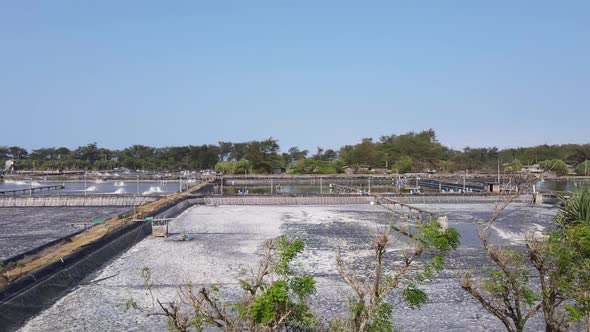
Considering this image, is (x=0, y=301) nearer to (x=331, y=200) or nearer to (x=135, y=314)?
(x=135, y=314)

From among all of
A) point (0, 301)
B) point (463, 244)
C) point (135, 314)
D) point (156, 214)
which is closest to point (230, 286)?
point (135, 314)

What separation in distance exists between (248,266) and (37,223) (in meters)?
14.7

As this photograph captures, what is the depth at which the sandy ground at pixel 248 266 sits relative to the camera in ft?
31.2

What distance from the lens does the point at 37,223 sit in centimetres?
2308

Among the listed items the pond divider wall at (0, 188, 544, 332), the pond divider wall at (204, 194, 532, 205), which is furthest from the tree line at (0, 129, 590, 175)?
the pond divider wall at (0, 188, 544, 332)

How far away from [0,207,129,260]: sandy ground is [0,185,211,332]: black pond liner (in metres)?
2.38

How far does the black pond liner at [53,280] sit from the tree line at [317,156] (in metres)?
54.8

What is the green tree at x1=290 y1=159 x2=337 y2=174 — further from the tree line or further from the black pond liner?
the black pond liner

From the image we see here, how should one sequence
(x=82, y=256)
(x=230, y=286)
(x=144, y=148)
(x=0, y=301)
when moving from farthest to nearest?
(x=144, y=148) → (x=82, y=256) → (x=230, y=286) → (x=0, y=301)

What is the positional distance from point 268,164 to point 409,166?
921 inches

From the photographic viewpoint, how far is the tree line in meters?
78.7

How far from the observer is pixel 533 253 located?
5.00 meters

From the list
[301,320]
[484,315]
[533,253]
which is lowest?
[484,315]

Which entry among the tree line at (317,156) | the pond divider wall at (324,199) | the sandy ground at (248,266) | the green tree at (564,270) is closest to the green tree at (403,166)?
the tree line at (317,156)
